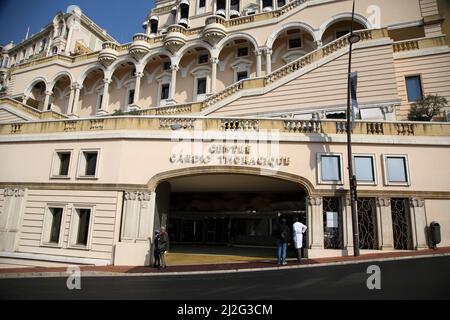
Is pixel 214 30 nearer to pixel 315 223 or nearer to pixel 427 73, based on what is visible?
pixel 427 73

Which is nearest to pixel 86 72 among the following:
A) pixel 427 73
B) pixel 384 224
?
pixel 427 73

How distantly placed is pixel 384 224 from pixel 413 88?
11.9m

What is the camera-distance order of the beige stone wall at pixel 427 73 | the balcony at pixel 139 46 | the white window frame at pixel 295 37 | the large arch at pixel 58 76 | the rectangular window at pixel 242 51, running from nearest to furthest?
1. the beige stone wall at pixel 427 73
2. the white window frame at pixel 295 37
3. the rectangular window at pixel 242 51
4. the balcony at pixel 139 46
5. the large arch at pixel 58 76

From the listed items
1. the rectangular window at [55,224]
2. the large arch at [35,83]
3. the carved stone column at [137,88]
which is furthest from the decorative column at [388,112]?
the large arch at [35,83]

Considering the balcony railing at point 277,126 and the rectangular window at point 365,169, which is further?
the balcony railing at point 277,126

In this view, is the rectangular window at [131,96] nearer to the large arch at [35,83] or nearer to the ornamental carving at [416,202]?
the large arch at [35,83]

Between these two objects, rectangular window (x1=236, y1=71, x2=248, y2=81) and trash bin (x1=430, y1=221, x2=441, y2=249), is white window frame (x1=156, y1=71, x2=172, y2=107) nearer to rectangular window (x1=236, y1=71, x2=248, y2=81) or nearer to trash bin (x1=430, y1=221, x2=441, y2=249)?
rectangular window (x1=236, y1=71, x2=248, y2=81)

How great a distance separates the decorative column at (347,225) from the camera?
1313 cm

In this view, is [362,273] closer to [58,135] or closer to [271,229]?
[271,229]

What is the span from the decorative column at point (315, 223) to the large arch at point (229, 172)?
487 mm

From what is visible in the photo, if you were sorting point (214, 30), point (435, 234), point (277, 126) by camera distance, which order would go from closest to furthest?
point (435, 234)
point (277, 126)
point (214, 30)

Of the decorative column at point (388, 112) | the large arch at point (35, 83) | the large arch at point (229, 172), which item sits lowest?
the large arch at point (229, 172)

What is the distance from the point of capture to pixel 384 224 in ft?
43.6

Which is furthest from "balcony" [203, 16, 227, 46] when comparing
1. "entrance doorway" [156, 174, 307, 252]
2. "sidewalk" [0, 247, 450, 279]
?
"sidewalk" [0, 247, 450, 279]
